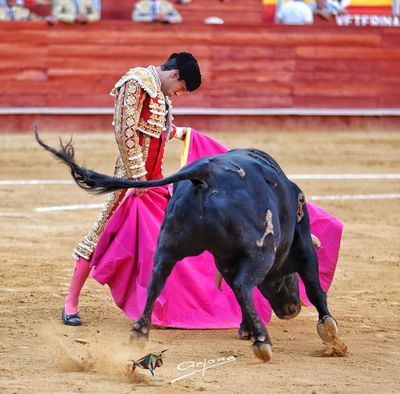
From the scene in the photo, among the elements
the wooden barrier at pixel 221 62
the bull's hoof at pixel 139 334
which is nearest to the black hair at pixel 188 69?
the bull's hoof at pixel 139 334

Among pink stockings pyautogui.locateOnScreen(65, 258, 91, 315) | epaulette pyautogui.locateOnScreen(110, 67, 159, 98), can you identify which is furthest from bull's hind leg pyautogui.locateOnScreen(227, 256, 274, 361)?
pink stockings pyautogui.locateOnScreen(65, 258, 91, 315)

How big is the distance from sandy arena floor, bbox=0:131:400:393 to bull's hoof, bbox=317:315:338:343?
0.10 m

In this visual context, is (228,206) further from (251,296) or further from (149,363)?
(149,363)

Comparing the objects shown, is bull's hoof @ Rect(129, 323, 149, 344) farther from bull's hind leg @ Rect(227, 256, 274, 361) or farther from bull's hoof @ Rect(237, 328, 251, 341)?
bull's hoof @ Rect(237, 328, 251, 341)

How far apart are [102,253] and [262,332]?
4.65 feet

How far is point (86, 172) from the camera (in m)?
3.95

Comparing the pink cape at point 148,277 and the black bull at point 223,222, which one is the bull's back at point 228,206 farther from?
the pink cape at point 148,277

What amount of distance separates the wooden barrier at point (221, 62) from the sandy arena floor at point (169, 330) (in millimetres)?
2080

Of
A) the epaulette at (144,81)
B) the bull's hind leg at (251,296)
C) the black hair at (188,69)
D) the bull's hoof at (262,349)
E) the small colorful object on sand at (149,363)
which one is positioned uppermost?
the black hair at (188,69)

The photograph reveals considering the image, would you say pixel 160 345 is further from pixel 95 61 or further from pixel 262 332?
pixel 95 61

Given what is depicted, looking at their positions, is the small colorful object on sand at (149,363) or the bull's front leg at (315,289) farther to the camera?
the bull's front leg at (315,289)

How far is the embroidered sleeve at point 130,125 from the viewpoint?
475 centimetres

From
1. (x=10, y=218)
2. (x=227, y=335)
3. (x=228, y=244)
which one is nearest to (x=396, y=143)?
(x=10, y=218)

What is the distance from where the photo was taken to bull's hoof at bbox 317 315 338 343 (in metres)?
4.41
